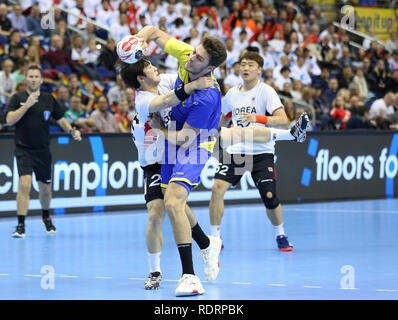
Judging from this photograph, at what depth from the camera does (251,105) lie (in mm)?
10953

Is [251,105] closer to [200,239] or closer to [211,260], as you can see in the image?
[200,239]

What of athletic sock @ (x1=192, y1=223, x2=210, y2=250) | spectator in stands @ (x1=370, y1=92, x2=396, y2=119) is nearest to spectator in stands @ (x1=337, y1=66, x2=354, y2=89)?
spectator in stands @ (x1=370, y1=92, x2=396, y2=119)

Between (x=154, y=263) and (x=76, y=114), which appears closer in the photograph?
(x=154, y=263)

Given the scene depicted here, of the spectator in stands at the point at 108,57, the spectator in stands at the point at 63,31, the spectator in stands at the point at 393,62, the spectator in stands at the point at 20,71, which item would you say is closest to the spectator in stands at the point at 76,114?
the spectator in stands at the point at 20,71

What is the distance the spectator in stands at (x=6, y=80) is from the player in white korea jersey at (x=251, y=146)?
22.5 feet

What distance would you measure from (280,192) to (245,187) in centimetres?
80

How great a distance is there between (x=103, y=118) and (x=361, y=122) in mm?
6379

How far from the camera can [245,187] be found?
1730 cm

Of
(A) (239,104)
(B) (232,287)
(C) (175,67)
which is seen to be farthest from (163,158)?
(C) (175,67)

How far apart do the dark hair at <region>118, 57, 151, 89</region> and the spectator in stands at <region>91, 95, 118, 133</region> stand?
8.51m

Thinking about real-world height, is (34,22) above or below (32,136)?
above

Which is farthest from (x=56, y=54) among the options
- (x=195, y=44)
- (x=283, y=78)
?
(x=283, y=78)
